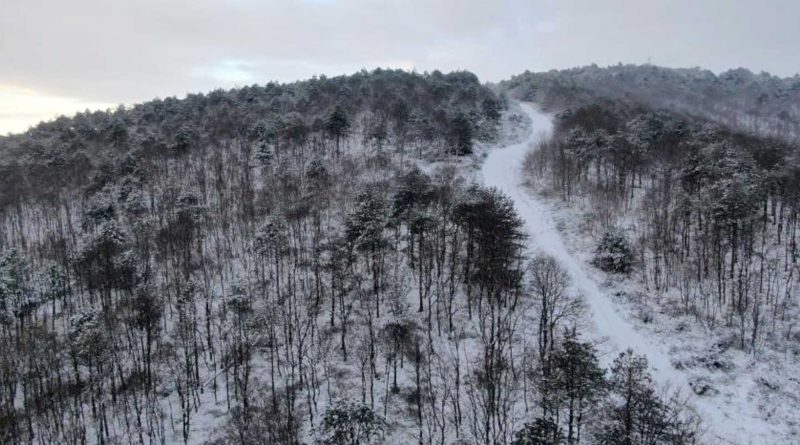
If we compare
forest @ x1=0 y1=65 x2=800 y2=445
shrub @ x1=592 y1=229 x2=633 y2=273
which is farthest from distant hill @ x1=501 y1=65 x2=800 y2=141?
shrub @ x1=592 y1=229 x2=633 y2=273

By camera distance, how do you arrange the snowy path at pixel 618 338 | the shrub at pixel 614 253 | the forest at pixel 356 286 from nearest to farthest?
1. the snowy path at pixel 618 338
2. the forest at pixel 356 286
3. the shrub at pixel 614 253

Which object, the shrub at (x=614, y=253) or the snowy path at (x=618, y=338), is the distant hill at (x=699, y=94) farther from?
the shrub at (x=614, y=253)

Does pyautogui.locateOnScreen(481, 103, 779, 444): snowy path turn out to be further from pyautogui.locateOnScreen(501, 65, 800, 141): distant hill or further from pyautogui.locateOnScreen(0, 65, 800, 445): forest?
pyautogui.locateOnScreen(501, 65, 800, 141): distant hill

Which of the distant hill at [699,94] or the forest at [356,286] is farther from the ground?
the distant hill at [699,94]

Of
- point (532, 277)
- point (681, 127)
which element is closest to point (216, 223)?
point (532, 277)

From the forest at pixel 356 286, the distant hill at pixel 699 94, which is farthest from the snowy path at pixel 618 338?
the distant hill at pixel 699 94
